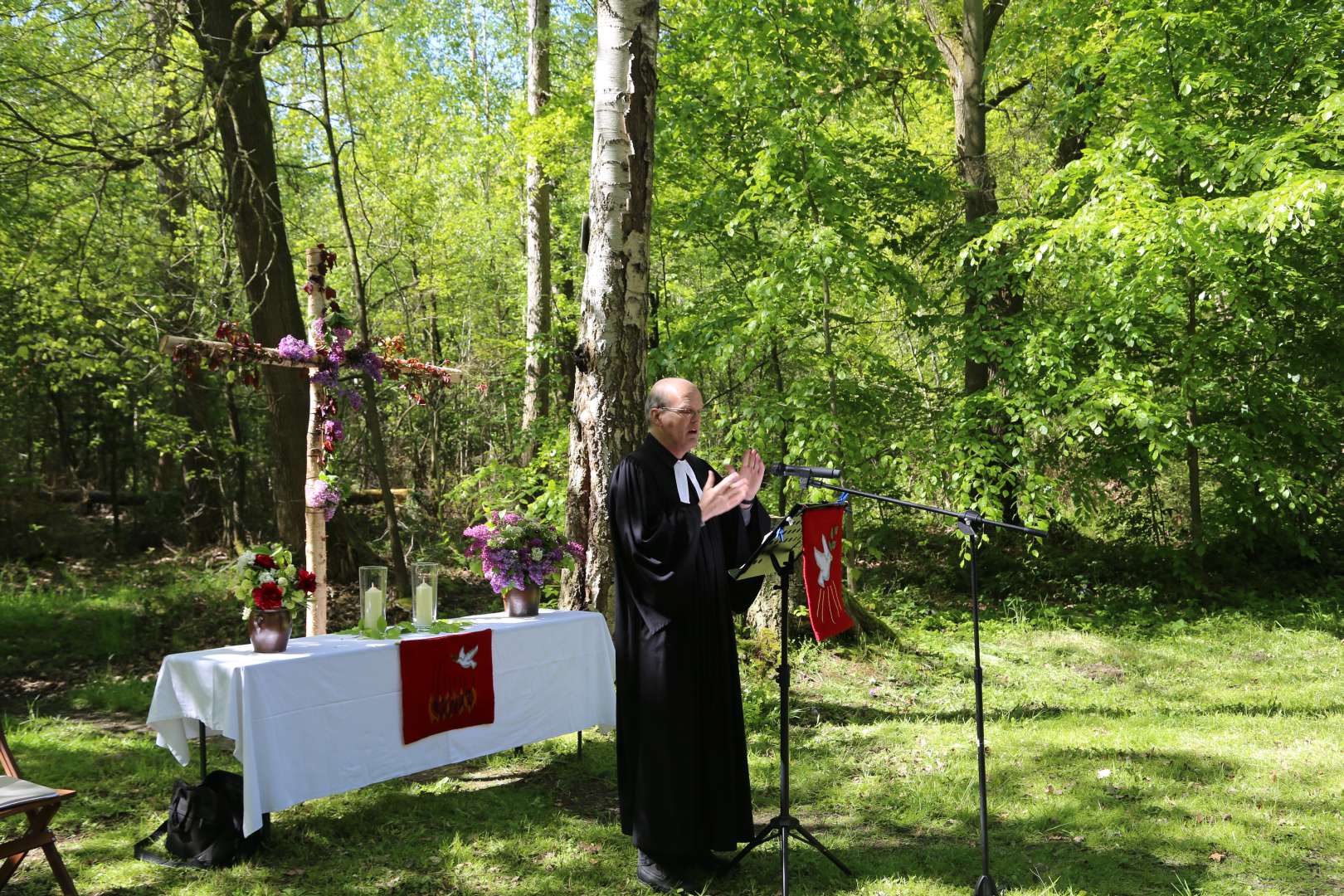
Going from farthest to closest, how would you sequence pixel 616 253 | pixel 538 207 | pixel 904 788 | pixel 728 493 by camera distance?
pixel 538 207 → pixel 616 253 → pixel 904 788 → pixel 728 493

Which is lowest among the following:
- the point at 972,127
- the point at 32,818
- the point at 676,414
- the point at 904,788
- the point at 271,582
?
the point at 904,788

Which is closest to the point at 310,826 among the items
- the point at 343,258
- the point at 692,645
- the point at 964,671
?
the point at 692,645

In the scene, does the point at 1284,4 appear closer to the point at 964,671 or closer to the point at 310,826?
the point at 964,671

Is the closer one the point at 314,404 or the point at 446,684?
the point at 446,684

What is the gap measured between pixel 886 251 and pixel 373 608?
31.2ft

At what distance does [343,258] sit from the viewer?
16422 millimetres

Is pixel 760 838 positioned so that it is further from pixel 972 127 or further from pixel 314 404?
pixel 972 127

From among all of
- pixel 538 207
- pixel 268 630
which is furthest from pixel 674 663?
pixel 538 207

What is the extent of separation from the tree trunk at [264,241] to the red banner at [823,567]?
6.62 m

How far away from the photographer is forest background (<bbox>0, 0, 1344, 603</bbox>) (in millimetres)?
8703

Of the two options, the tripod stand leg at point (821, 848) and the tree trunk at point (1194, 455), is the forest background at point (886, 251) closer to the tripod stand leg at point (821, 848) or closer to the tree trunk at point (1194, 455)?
the tree trunk at point (1194, 455)

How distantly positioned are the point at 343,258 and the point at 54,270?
270 inches

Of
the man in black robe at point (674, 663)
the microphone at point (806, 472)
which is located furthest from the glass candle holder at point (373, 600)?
the microphone at point (806, 472)

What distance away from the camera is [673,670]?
13.2ft
